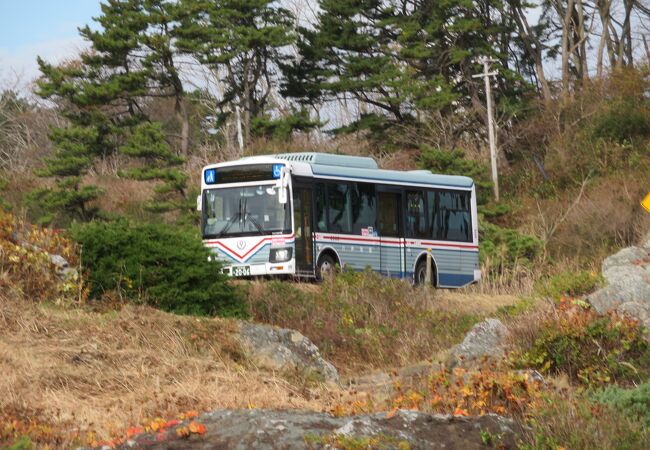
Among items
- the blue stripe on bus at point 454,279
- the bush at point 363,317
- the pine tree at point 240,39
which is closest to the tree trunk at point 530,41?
the pine tree at point 240,39

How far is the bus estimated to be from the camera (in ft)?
87.4

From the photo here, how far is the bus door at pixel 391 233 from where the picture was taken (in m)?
29.5

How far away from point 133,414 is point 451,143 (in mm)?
44269

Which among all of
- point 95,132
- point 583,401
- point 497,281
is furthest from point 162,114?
point 583,401

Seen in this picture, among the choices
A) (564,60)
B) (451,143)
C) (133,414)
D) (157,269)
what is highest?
(564,60)

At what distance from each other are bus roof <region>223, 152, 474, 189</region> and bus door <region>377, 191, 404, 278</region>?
41 centimetres

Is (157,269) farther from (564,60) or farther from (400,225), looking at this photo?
(564,60)

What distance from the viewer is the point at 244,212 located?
26984mm

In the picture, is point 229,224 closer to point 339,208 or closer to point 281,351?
point 339,208

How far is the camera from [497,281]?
1302 inches

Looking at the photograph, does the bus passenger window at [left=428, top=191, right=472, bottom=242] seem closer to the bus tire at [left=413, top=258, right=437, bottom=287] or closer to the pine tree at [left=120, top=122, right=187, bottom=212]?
the bus tire at [left=413, top=258, right=437, bottom=287]

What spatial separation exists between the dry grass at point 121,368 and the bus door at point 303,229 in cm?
1040

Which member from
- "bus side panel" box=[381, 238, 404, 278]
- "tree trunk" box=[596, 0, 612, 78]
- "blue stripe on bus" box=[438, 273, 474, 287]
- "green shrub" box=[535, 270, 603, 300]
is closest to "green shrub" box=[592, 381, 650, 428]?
"green shrub" box=[535, 270, 603, 300]

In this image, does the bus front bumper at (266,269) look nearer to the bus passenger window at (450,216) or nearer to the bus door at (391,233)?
the bus door at (391,233)
